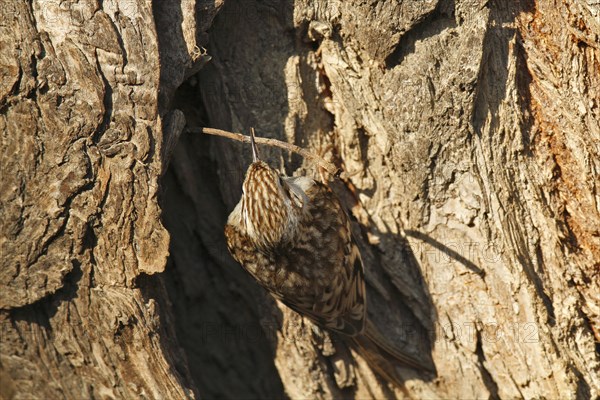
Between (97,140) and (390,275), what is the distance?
122cm

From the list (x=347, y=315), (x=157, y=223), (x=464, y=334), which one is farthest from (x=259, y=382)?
(x=157, y=223)

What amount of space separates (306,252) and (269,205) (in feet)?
0.97

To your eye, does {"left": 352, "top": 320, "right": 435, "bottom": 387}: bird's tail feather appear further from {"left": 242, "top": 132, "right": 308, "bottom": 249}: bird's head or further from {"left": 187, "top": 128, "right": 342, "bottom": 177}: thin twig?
{"left": 187, "top": 128, "right": 342, "bottom": 177}: thin twig

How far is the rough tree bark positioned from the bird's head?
6.8 inches

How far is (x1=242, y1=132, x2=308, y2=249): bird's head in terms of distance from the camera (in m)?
2.36

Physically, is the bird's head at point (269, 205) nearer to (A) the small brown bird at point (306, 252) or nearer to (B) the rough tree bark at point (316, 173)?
(A) the small brown bird at point (306, 252)

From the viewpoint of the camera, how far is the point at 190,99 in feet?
8.50

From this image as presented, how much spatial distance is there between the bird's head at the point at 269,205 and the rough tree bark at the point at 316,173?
6.8 inches

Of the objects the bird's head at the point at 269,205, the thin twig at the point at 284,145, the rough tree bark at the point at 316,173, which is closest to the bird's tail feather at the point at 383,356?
the rough tree bark at the point at 316,173

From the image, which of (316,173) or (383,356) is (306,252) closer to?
(316,173)

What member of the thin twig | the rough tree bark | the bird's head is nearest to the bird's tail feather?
the rough tree bark

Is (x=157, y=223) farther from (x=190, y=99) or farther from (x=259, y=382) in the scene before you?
(x=259, y=382)

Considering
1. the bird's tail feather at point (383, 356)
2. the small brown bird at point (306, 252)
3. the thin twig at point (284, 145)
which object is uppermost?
the thin twig at point (284, 145)

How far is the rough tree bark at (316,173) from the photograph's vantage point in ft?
7.16
